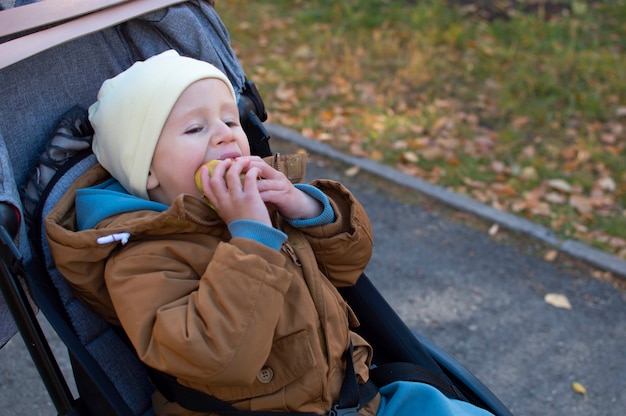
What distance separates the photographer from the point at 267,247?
5.43ft

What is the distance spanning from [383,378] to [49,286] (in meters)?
0.89

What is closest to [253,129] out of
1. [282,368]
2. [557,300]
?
[282,368]

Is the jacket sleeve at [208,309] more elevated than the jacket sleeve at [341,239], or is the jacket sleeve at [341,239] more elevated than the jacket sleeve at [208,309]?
the jacket sleeve at [208,309]

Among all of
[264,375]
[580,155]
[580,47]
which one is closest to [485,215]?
[580,155]

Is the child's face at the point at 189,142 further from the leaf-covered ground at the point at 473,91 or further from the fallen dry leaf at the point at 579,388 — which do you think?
the leaf-covered ground at the point at 473,91

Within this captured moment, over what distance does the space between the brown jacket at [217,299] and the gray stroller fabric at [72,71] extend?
0.16 m

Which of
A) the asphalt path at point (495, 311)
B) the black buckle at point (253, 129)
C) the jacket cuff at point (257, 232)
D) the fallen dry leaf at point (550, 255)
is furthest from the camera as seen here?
the fallen dry leaf at point (550, 255)

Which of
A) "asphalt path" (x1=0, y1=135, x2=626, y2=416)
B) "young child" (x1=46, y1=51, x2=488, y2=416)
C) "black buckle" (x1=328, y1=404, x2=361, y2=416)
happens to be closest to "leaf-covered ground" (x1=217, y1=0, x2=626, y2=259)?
"asphalt path" (x1=0, y1=135, x2=626, y2=416)

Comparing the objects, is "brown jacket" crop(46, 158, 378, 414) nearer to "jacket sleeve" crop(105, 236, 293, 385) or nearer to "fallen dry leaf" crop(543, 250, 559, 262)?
"jacket sleeve" crop(105, 236, 293, 385)

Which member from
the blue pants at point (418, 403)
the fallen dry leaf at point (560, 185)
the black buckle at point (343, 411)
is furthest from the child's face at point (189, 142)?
the fallen dry leaf at point (560, 185)

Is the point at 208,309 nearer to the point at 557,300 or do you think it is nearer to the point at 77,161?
the point at 77,161

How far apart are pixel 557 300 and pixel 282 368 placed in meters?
2.25

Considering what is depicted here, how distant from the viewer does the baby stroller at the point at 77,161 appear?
5.69ft

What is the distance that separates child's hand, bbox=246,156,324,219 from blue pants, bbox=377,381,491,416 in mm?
502
